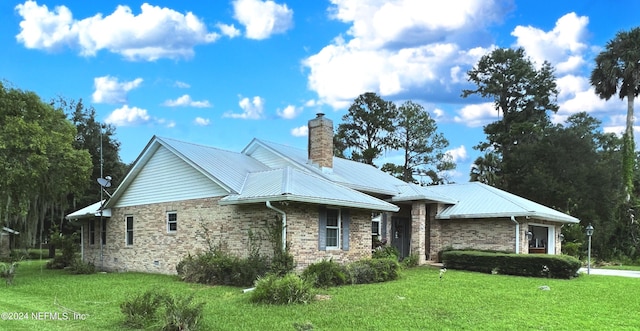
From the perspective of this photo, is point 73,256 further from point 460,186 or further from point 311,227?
point 460,186

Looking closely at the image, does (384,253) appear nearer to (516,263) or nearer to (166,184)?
(516,263)

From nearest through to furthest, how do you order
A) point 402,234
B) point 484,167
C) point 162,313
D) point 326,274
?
point 162,313 → point 326,274 → point 402,234 → point 484,167

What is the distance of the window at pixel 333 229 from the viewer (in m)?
15.9

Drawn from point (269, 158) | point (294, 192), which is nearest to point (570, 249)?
point (269, 158)

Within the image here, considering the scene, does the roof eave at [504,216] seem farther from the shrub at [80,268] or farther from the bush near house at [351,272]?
the shrub at [80,268]

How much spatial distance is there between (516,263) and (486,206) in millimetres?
4270

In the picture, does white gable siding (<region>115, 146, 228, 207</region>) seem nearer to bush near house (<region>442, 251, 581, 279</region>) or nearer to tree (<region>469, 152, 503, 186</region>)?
bush near house (<region>442, 251, 581, 279</region>)

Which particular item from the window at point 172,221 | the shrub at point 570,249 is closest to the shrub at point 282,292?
the window at point 172,221

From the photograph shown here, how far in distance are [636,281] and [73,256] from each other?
71.7 feet

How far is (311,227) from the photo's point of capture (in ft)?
49.8

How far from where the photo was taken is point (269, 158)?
21953mm

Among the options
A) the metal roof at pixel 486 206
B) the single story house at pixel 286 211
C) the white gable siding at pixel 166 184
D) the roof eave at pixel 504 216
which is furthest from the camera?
the metal roof at pixel 486 206

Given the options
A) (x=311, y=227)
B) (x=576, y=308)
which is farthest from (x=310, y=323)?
(x=311, y=227)

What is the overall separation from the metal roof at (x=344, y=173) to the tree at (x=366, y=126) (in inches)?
844
